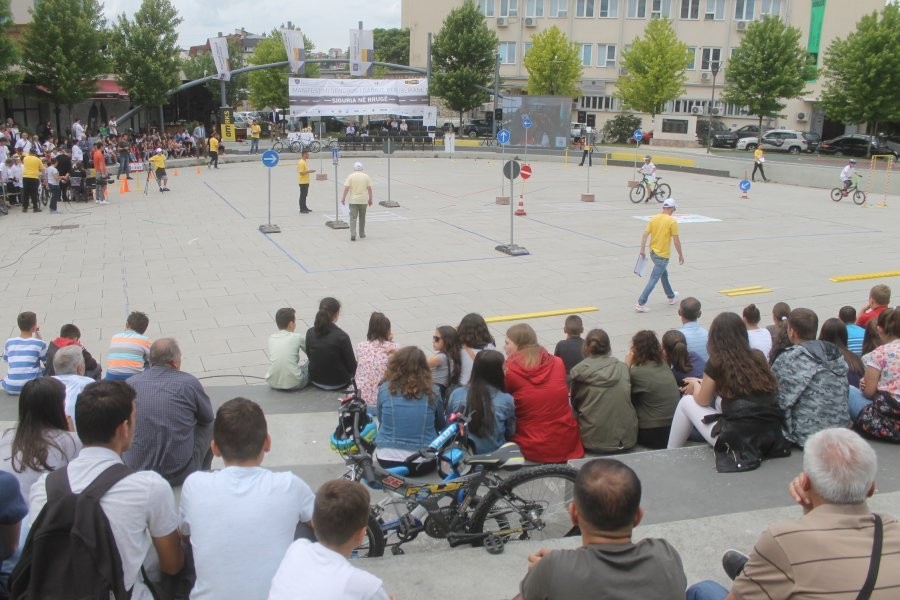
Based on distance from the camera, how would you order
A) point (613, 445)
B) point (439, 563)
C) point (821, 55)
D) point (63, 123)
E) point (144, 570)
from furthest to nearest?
point (821, 55), point (63, 123), point (613, 445), point (439, 563), point (144, 570)

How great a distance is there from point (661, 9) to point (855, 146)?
77.0 feet

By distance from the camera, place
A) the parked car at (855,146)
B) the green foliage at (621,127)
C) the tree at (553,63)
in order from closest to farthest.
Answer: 1. the parked car at (855,146)
2. the green foliage at (621,127)
3. the tree at (553,63)

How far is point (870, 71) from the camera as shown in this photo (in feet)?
156

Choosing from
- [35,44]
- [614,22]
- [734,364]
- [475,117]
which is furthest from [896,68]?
[734,364]

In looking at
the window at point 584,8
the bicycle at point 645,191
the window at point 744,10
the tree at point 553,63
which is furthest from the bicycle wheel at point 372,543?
the window at point 744,10

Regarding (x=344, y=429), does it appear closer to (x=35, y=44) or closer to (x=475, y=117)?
(x=35, y=44)

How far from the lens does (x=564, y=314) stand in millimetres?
11953

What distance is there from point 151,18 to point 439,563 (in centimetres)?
4689

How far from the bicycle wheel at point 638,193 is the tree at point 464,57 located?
3457 cm

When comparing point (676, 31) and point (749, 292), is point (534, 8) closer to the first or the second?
point (676, 31)

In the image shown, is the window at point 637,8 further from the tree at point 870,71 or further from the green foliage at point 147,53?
the green foliage at point 147,53

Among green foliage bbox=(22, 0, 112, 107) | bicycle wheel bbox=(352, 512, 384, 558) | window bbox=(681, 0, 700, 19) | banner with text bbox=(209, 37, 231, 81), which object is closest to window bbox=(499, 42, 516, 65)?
window bbox=(681, 0, 700, 19)

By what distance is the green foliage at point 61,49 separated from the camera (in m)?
34.2

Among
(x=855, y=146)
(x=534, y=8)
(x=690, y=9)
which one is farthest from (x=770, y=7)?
(x=855, y=146)
